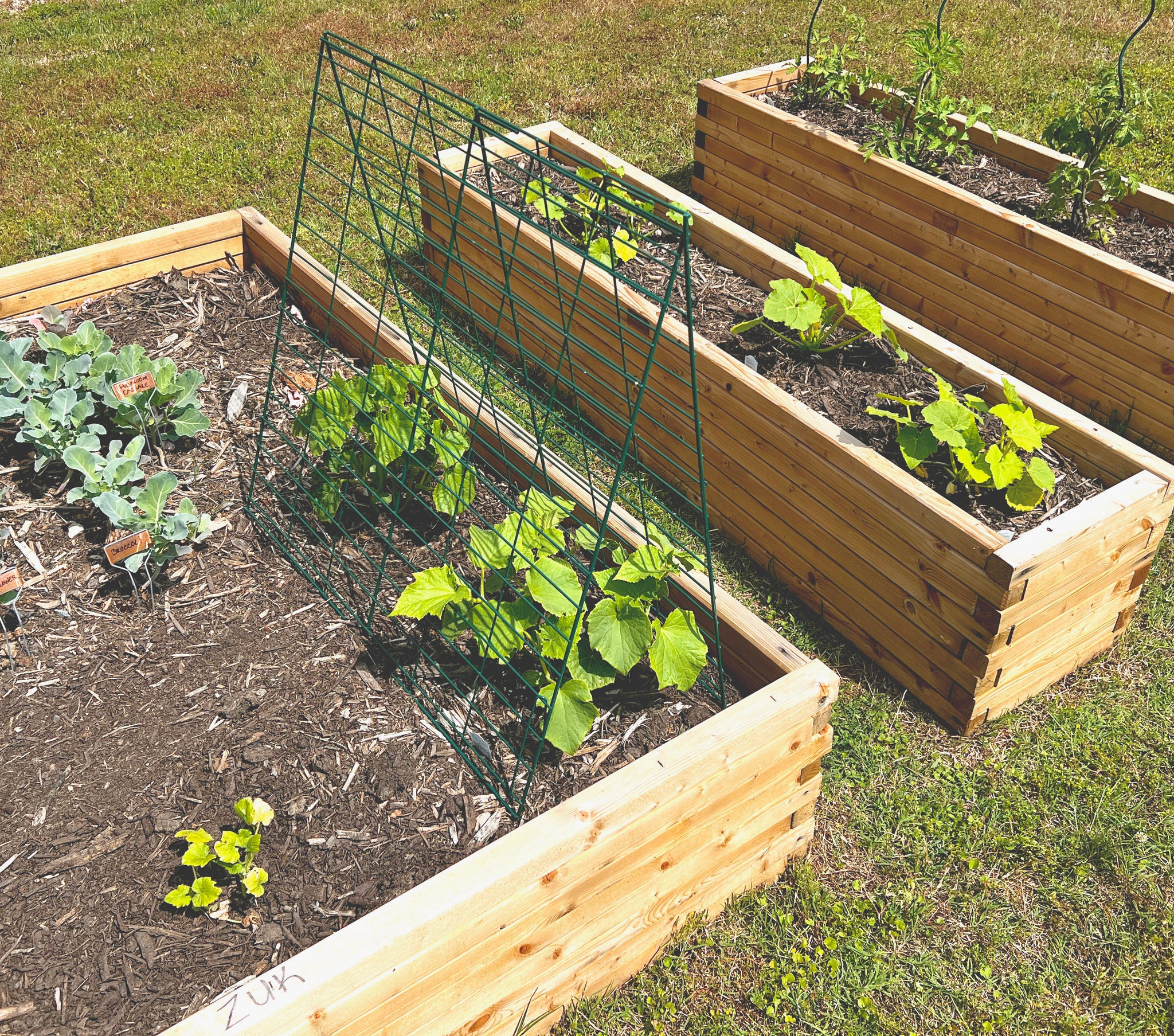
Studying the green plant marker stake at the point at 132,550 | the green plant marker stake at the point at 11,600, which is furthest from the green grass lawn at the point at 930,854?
the green plant marker stake at the point at 11,600

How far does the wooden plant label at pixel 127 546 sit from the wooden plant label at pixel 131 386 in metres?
0.67

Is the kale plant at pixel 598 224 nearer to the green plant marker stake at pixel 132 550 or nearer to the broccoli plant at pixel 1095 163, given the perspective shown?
the broccoli plant at pixel 1095 163

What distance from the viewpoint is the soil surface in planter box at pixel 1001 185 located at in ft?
13.8

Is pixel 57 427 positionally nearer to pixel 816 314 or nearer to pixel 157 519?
pixel 157 519

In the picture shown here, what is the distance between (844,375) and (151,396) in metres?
2.31

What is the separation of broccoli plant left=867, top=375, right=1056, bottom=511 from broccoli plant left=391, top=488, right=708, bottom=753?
85 cm

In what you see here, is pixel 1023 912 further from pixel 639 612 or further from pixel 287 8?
pixel 287 8

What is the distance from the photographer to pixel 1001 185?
15.4ft

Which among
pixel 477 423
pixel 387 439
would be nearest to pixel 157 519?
pixel 387 439

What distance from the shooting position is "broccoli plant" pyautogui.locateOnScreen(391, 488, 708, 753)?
2363 mm

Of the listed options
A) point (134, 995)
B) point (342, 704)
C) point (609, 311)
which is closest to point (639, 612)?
point (342, 704)

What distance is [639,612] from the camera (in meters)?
2.38

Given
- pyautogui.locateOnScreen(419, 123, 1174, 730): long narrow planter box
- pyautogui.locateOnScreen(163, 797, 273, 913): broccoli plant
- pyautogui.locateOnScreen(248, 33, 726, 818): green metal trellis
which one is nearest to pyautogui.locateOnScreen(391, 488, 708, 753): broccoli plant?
pyautogui.locateOnScreen(248, 33, 726, 818): green metal trellis

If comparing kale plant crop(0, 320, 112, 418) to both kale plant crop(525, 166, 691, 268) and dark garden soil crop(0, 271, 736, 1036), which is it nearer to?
dark garden soil crop(0, 271, 736, 1036)
